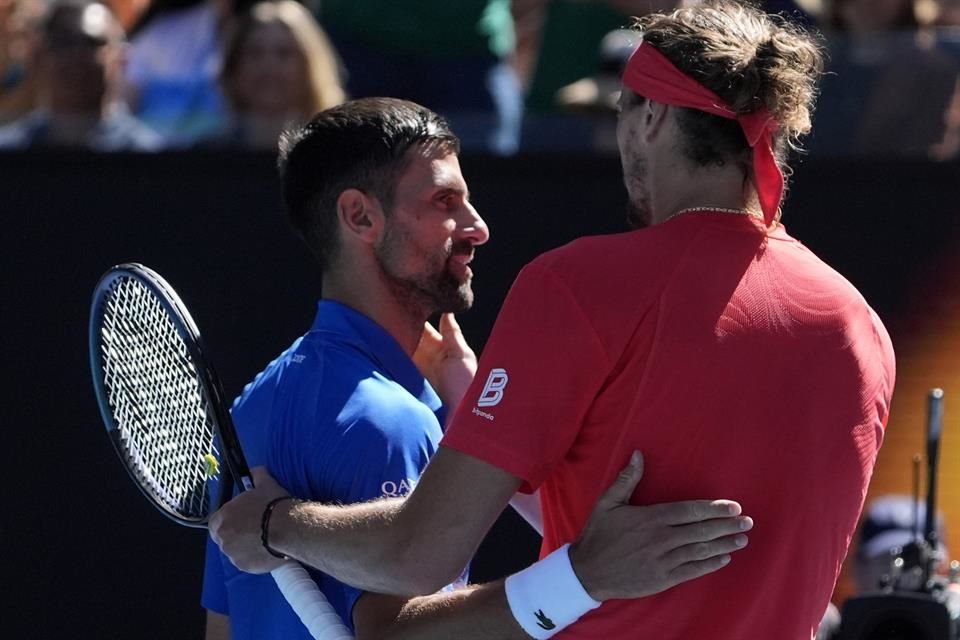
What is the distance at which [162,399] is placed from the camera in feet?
9.81

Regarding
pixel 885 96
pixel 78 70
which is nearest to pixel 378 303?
pixel 885 96

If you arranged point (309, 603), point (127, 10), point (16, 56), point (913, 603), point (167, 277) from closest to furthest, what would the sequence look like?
point (309, 603)
point (913, 603)
point (167, 277)
point (16, 56)
point (127, 10)

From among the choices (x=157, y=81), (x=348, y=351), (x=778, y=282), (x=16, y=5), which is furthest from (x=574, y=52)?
(x=778, y=282)

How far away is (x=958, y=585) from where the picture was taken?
116 inches

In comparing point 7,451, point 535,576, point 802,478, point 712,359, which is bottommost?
point 7,451

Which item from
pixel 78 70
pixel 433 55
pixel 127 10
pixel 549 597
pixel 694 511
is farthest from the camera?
pixel 127 10

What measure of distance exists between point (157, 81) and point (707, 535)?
3.62 m

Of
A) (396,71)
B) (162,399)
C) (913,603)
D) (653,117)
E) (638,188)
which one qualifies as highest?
(653,117)

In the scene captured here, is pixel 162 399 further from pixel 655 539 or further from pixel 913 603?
pixel 913 603

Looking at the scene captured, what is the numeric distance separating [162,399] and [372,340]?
47 centimetres

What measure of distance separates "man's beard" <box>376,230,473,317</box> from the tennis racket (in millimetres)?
358

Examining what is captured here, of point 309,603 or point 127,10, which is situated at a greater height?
point 127,10

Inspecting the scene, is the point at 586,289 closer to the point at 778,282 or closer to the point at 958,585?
the point at 778,282

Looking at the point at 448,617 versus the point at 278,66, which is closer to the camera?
the point at 448,617
